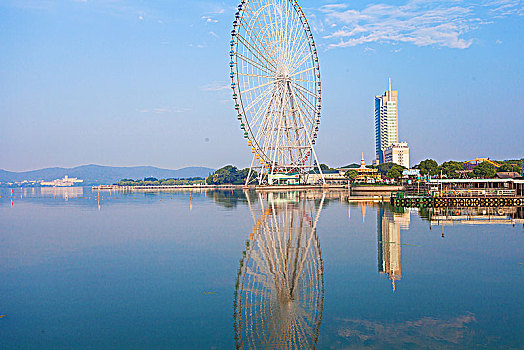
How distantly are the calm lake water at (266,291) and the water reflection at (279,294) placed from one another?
0.21 ft

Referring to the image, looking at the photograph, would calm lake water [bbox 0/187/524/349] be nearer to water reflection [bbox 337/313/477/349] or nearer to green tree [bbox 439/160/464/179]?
water reflection [bbox 337/313/477/349]

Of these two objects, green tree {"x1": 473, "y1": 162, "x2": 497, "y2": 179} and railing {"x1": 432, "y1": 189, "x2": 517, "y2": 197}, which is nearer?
railing {"x1": 432, "y1": 189, "x2": 517, "y2": 197}

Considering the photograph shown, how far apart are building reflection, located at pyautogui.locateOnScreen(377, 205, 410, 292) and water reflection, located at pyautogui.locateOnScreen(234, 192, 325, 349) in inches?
139

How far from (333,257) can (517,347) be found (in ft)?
46.4

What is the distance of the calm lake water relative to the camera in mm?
14883

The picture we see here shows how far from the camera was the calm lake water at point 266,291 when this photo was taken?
14.9 metres

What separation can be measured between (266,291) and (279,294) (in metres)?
0.67

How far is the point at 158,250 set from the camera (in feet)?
103

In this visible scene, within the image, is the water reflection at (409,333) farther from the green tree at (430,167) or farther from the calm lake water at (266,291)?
the green tree at (430,167)

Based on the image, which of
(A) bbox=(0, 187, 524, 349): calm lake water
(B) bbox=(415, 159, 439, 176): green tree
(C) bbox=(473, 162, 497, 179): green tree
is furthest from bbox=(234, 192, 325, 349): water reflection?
(B) bbox=(415, 159, 439, 176): green tree

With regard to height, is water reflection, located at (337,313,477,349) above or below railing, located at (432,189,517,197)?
below

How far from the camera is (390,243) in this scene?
32.7m

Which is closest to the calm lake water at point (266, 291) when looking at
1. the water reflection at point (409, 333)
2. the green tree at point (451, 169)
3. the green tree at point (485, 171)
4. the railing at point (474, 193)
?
the water reflection at point (409, 333)

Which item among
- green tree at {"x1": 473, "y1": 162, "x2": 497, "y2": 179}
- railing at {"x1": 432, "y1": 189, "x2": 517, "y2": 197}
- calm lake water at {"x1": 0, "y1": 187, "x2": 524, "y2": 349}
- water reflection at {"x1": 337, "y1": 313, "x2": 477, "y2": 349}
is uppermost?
green tree at {"x1": 473, "y1": 162, "x2": 497, "y2": 179}
